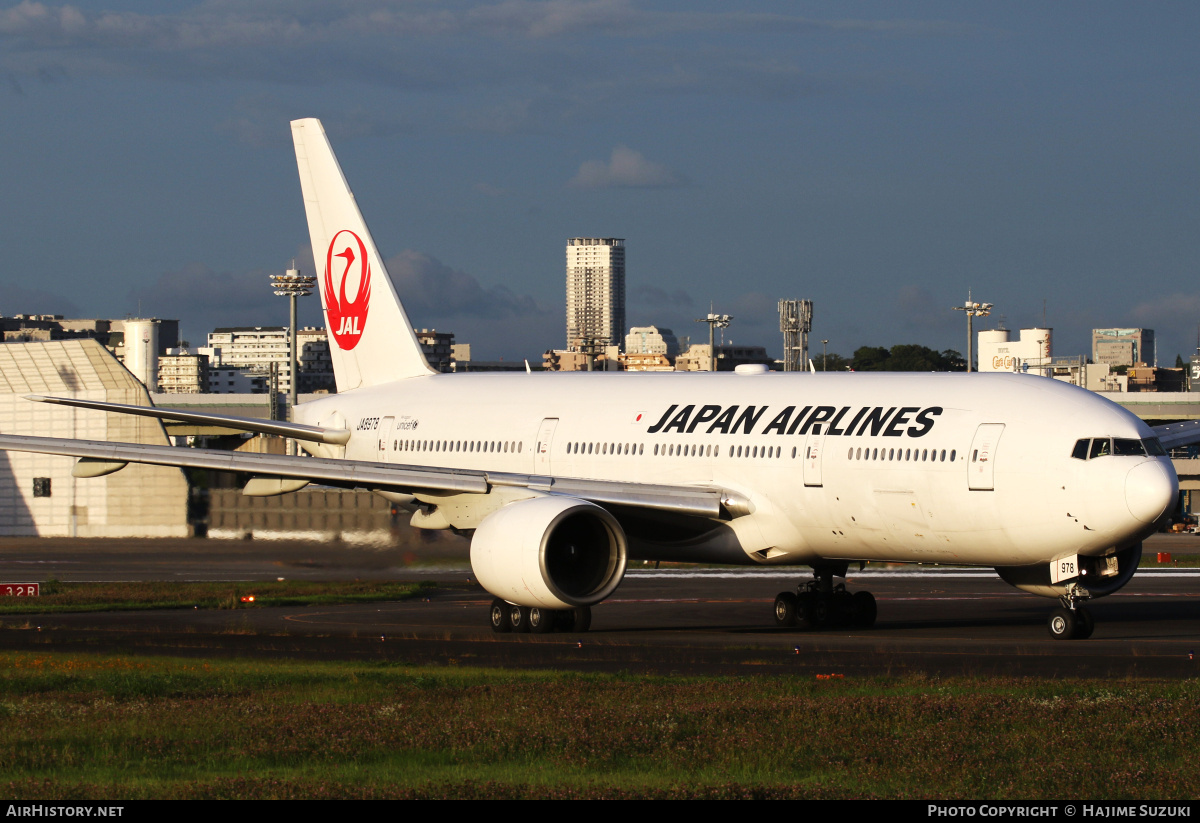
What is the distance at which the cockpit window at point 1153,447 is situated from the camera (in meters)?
23.4

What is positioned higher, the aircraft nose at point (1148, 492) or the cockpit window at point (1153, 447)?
the cockpit window at point (1153, 447)

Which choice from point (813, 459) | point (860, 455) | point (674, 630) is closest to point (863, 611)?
point (674, 630)

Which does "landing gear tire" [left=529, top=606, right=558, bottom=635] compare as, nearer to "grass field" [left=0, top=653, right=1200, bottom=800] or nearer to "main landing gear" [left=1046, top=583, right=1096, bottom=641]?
"grass field" [left=0, top=653, right=1200, bottom=800]

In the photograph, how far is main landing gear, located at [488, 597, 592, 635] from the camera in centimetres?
2644

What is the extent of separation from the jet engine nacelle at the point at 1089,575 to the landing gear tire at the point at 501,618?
8.22m

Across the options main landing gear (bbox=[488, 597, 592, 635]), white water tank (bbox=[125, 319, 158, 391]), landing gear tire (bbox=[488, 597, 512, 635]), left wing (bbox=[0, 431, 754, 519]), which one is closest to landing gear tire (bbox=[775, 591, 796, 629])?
left wing (bbox=[0, 431, 754, 519])

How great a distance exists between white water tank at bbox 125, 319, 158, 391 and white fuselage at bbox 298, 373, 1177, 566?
130 metres

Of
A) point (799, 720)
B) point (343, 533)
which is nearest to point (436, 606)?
point (343, 533)

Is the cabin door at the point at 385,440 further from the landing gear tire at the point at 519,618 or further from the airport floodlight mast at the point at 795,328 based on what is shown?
the airport floodlight mast at the point at 795,328

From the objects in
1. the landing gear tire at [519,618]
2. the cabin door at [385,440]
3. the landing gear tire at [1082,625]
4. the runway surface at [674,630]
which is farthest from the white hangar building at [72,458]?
the landing gear tire at [1082,625]

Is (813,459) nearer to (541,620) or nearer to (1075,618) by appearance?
(1075,618)

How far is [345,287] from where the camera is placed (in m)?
36.6

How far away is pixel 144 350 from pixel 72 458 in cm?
9661

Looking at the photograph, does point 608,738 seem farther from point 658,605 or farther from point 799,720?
point 658,605
